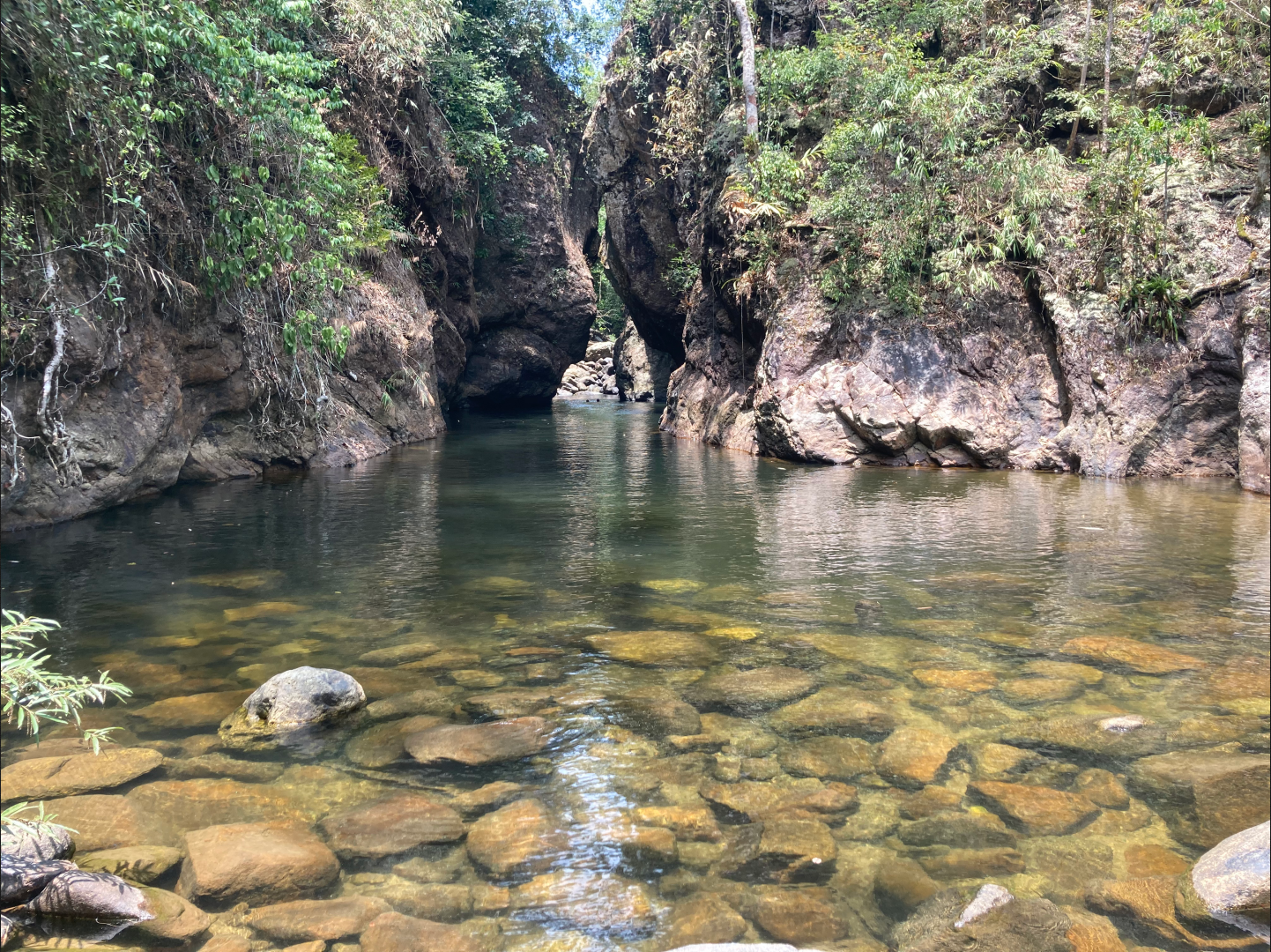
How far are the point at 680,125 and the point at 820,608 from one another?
18826 millimetres

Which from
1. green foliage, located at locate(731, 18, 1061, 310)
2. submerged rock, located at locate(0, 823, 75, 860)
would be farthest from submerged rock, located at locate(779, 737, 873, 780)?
green foliage, located at locate(731, 18, 1061, 310)

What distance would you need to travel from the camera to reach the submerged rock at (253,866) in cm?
285

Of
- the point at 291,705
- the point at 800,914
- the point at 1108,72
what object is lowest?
the point at 800,914

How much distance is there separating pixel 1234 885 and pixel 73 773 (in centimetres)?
431

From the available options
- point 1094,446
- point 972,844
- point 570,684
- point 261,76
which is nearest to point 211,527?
point 261,76

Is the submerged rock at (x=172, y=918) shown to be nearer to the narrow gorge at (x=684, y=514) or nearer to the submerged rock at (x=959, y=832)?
the narrow gorge at (x=684, y=514)

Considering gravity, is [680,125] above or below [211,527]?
above

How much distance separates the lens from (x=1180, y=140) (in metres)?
13.4

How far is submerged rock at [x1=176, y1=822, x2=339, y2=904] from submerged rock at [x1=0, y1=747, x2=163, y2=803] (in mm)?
671

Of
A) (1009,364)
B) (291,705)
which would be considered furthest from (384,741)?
(1009,364)

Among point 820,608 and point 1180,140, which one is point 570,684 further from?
point 1180,140

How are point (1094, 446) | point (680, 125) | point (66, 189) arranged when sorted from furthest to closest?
point (680, 125)
point (1094, 446)
point (66, 189)

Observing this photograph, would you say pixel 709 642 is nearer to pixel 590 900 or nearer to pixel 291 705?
pixel 291 705

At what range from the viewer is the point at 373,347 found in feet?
55.5
